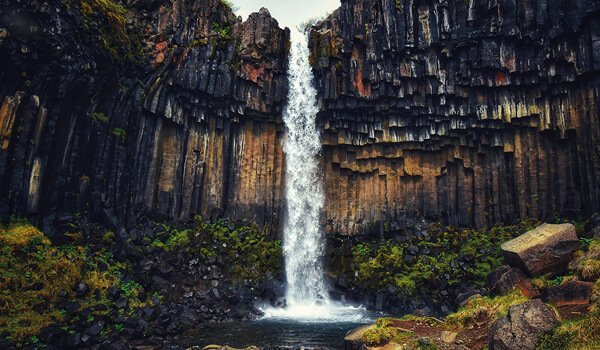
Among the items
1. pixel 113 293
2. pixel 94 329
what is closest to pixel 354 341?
pixel 94 329

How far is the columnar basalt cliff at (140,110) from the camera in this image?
14703 mm

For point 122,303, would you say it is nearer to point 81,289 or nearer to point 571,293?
point 81,289

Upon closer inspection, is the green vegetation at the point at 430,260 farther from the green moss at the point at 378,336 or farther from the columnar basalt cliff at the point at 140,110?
the green moss at the point at 378,336

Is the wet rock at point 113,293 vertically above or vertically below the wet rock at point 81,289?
below

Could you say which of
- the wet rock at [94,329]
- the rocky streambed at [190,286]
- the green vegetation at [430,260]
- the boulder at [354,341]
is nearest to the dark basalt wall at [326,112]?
the green vegetation at [430,260]

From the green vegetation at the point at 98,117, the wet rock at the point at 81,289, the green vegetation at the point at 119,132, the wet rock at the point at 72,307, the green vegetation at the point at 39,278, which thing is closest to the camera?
the green vegetation at the point at 39,278

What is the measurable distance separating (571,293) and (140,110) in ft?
63.9

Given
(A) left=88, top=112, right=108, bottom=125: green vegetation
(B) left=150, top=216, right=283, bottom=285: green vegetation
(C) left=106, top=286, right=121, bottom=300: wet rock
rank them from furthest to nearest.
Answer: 1. (B) left=150, top=216, right=283, bottom=285: green vegetation
2. (A) left=88, top=112, right=108, bottom=125: green vegetation
3. (C) left=106, top=286, right=121, bottom=300: wet rock

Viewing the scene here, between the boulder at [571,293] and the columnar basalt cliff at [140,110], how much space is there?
16090 mm

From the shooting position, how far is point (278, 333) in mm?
14344

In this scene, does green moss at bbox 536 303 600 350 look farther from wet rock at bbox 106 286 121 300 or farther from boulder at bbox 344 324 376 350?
wet rock at bbox 106 286 121 300

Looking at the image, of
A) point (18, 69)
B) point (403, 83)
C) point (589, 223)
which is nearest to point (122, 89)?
point (18, 69)

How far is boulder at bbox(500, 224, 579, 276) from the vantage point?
38.7 feet

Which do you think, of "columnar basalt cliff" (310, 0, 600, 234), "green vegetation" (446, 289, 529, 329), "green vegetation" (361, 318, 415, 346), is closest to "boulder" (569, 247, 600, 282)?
"green vegetation" (446, 289, 529, 329)
